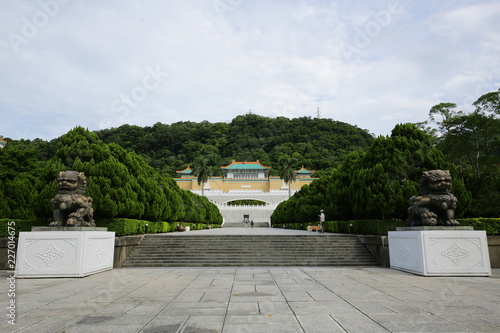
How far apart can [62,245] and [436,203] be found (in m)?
8.48

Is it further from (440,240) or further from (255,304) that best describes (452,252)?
(255,304)

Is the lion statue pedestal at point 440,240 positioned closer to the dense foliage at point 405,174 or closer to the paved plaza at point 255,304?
the paved plaza at point 255,304

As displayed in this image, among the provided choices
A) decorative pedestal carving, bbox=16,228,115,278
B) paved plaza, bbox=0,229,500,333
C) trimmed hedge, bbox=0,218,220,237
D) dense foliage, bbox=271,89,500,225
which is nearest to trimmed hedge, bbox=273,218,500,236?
dense foliage, bbox=271,89,500,225

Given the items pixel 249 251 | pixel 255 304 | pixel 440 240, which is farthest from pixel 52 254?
pixel 440 240

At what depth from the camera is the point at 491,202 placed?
42.7ft

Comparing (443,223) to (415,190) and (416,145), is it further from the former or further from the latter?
(416,145)

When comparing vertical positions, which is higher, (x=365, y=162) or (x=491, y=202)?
(x=365, y=162)

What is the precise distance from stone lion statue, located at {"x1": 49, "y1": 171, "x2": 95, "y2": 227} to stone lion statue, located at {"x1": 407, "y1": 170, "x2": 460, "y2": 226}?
25.9ft

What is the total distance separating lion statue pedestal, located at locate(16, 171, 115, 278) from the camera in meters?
6.86

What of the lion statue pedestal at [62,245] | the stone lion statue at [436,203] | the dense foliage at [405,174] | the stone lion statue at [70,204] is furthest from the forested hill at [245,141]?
the stone lion statue at [436,203]

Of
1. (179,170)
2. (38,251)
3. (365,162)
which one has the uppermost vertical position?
(179,170)

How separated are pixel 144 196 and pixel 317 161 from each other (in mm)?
56479

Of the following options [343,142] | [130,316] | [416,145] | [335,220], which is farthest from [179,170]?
[130,316]

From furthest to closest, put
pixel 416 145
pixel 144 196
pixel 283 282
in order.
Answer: pixel 144 196
pixel 416 145
pixel 283 282
